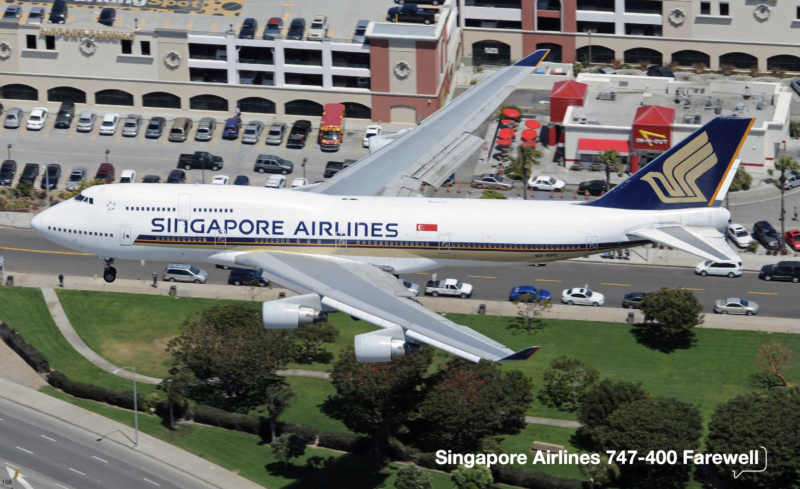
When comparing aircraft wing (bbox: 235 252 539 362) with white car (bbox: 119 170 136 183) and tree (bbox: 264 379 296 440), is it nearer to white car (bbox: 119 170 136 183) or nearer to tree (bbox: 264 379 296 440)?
tree (bbox: 264 379 296 440)

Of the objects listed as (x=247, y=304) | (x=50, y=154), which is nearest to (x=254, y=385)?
(x=247, y=304)

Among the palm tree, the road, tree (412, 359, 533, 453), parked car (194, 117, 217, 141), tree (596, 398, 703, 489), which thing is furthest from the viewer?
parked car (194, 117, 217, 141)

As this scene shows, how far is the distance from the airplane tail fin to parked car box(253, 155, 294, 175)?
82.5 metres

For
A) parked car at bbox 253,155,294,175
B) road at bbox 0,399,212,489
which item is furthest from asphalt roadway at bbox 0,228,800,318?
road at bbox 0,399,212,489

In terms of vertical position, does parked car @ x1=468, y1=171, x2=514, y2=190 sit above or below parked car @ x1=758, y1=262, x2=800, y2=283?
above

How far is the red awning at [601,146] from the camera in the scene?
191 metres

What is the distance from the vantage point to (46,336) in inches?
6230

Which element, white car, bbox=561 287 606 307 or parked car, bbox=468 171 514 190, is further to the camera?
parked car, bbox=468 171 514 190

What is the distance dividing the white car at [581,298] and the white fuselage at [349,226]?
49818 millimetres

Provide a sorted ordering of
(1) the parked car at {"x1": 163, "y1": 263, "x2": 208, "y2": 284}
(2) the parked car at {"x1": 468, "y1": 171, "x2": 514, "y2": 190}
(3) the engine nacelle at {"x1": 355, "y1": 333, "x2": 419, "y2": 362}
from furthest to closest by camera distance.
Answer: (2) the parked car at {"x1": 468, "y1": 171, "x2": 514, "y2": 190} < (1) the parked car at {"x1": 163, "y1": 263, "x2": 208, "y2": 284} < (3) the engine nacelle at {"x1": 355, "y1": 333, "x2": 419, "y2": 362}

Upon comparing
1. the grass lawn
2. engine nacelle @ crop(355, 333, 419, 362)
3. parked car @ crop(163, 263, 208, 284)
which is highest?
engine nacelle @ crop(355, 333, 419, 362)

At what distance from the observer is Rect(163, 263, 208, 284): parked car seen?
166 m

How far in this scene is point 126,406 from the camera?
14725 cm

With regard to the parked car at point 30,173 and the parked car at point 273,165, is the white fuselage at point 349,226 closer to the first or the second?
the parked car at point 273,165
